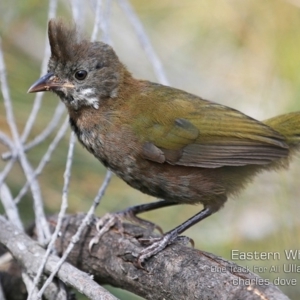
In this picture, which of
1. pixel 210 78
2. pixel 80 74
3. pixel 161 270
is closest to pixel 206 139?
pixel 80 74

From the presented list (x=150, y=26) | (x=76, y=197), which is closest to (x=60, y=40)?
(x=76, y=197)

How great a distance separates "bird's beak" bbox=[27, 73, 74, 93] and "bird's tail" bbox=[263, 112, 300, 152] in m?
1.51

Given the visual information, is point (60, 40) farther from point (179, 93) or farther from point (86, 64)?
point (179, 93)

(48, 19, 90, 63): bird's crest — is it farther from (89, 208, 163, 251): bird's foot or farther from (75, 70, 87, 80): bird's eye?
(89, 208, 163, 251): bird's foot

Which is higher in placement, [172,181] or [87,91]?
[87,91]

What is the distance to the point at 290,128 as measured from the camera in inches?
166

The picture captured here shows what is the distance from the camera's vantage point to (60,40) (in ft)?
12.2

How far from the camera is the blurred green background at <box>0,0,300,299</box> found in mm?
4469

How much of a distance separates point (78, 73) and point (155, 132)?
65 cm

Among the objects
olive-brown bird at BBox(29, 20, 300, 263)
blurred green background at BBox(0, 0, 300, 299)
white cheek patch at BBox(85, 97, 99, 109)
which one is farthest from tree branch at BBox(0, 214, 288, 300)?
white cheek patch at BBox(85, 97, 99, 109)

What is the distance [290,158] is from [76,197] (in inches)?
63.6

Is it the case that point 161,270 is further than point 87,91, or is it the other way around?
point 87,91

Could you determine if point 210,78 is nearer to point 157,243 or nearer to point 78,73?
point 78,73

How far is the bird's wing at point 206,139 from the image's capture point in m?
3.84
